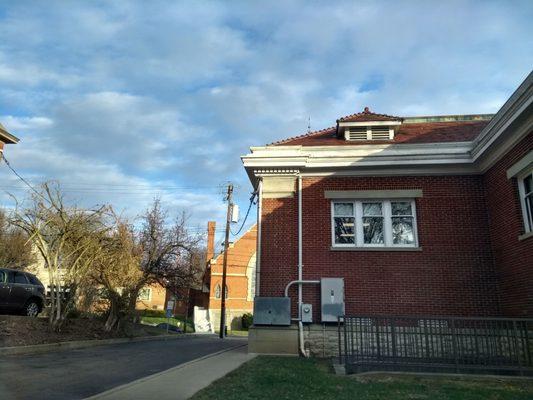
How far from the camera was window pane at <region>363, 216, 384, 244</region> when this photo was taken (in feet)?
48.4

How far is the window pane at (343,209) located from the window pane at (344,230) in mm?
174

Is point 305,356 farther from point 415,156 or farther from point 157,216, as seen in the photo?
point 157,216

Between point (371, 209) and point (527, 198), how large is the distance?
14.7ft

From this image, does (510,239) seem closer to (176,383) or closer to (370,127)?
(370,127)

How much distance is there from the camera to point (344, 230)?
14961 mm

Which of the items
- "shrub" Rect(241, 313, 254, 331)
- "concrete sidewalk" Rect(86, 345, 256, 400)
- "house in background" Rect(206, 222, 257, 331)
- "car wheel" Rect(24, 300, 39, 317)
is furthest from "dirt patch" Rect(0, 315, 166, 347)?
"house in background" Rect(206, 222, 257, 331)

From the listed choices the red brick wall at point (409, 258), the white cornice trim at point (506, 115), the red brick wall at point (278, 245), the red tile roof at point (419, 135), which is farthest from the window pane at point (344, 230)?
the white cornice trim at point (506, 115)

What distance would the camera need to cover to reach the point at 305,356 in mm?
13453

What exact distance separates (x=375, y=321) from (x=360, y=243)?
4271mm

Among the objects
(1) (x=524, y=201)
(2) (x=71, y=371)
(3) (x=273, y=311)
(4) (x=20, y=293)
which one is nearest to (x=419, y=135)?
(1) (x=524, y=201)

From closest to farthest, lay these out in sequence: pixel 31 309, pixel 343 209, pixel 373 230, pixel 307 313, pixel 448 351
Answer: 1. pixel 448 351
2. pixel 307 313
3. pixel 373 230
4. pixel 343 209
5. pixel 31 309

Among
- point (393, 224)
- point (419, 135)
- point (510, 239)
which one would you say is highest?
point (419, 135)

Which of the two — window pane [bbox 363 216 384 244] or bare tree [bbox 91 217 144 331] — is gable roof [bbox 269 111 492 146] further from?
bare tree [bbox 91 217 144 331]

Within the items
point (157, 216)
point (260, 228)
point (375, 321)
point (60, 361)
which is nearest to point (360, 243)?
point (260, 228)
